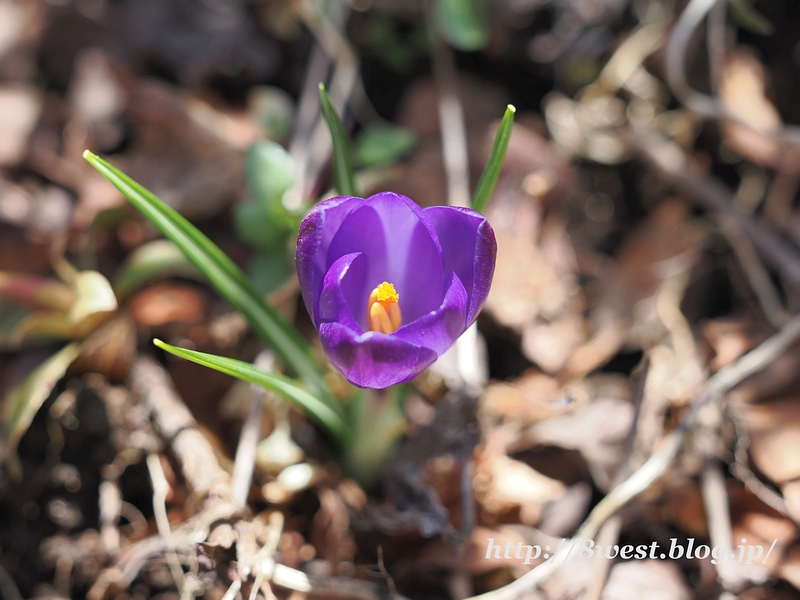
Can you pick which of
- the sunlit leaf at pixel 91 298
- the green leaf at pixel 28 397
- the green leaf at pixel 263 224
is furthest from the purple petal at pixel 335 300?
the green leaf at pixel 28 397

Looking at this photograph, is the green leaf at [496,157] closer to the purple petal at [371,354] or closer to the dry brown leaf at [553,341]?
the purple petal at [371,354]

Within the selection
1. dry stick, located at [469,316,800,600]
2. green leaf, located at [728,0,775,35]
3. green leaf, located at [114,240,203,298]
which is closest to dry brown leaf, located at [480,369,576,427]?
dry stick, located at [469,316,800,600]

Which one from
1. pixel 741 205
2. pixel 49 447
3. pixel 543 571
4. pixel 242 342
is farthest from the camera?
pixel 741 205

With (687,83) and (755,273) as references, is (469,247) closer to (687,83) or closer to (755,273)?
(755,273)

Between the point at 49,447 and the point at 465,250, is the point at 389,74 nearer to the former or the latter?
the point at 465,250

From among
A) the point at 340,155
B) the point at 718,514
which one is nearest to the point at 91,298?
the point at 340,155

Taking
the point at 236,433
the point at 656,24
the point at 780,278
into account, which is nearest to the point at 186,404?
the point at 236,433
